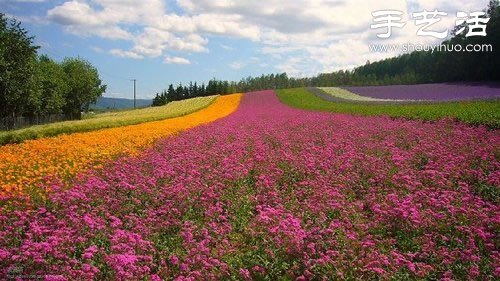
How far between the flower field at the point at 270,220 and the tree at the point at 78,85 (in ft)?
234

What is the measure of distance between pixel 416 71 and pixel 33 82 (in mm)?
76809

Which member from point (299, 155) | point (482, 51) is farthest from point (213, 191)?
point (482, 51)

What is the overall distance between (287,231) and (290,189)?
349cm

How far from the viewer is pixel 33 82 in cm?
4062

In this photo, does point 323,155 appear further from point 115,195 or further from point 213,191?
point 115,195

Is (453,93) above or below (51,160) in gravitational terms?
above

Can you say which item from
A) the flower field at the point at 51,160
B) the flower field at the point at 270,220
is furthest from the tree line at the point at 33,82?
the flower field at the point at 270,220

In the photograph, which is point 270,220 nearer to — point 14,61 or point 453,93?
point 14,61

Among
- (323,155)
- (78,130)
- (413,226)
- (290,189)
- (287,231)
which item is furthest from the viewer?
(78,130)

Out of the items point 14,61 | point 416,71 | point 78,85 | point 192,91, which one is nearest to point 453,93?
point 14,61

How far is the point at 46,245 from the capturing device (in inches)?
231

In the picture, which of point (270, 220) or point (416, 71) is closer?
point (270, 220)

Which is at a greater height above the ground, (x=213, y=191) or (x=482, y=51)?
(x=482, y=51)

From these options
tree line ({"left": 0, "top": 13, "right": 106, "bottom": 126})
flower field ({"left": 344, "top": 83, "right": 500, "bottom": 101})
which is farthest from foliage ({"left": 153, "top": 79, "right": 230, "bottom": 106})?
flower field ({"left": 344, "top": 83, "right": 500, "bottom": 101})
